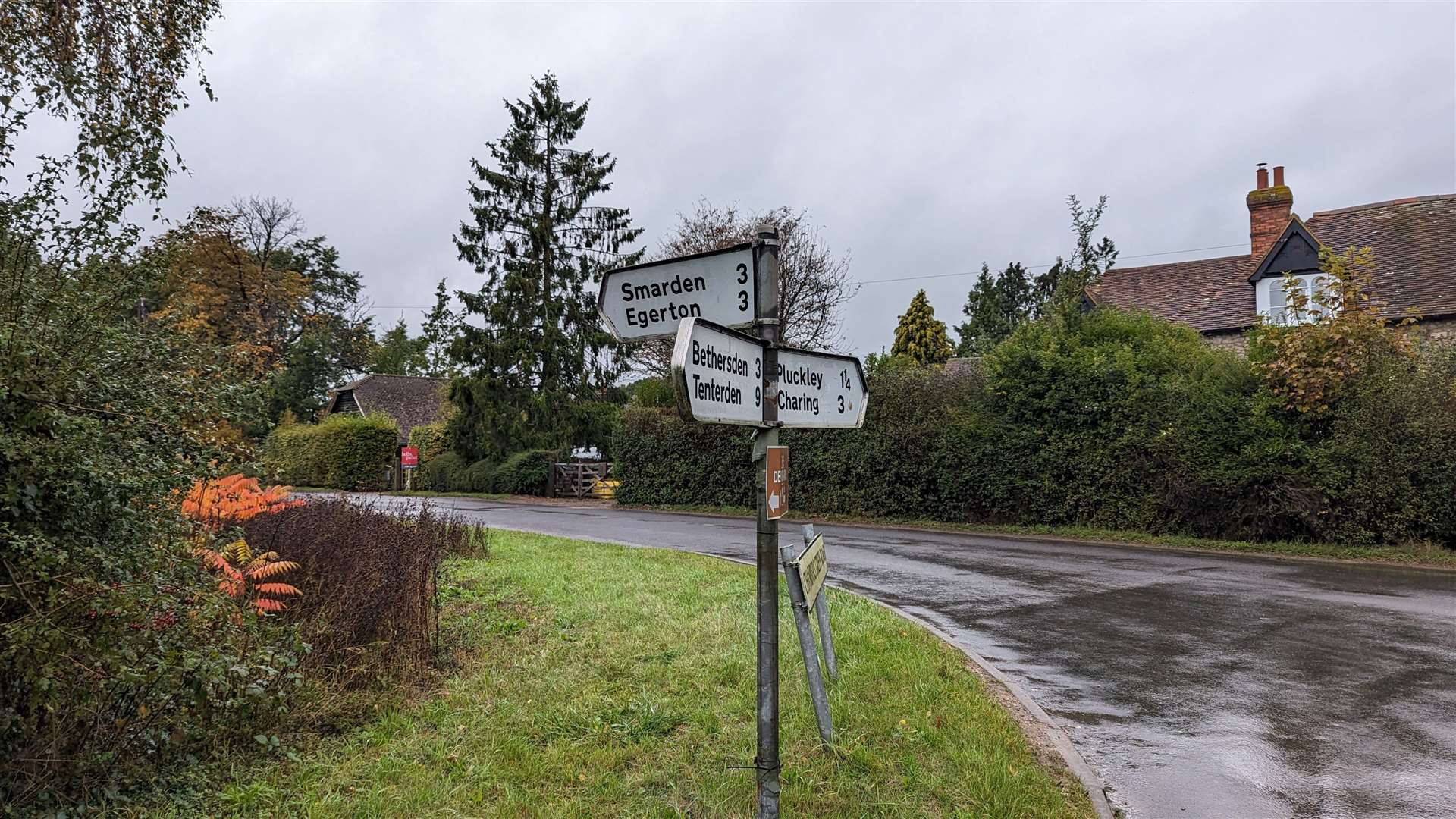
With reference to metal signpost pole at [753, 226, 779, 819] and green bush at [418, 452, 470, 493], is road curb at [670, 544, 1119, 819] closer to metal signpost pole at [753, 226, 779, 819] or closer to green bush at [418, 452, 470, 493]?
metal signpost pole at [753, 226, 779, 819]

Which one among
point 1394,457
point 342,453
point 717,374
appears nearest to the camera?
point 717,374

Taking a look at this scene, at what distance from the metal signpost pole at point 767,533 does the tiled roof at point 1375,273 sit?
21409mm

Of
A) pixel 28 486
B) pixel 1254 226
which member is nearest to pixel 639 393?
pixel 1254 226

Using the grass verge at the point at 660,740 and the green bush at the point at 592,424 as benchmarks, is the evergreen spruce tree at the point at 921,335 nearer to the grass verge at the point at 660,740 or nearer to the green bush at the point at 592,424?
the green bush at the point at 592,424

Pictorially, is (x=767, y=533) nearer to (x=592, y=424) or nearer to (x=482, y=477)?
(x=482, y=477)

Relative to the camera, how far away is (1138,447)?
1576 cm

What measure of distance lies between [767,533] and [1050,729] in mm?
2962

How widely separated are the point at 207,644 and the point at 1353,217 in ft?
102

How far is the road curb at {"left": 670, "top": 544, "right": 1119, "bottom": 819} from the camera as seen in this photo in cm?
408

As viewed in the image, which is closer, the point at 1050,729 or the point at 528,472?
the point at 1050,729

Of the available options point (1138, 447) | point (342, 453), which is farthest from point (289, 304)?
point (1138, 447)

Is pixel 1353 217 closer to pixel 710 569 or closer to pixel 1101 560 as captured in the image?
pixel 1101 560

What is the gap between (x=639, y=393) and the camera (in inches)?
1150

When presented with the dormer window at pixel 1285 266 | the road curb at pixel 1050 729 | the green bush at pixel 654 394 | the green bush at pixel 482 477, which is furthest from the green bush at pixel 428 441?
the road curb at pixel 1050 729
